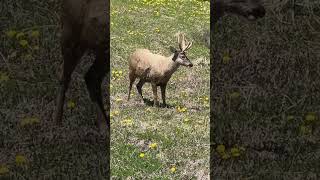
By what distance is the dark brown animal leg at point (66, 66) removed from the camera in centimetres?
502

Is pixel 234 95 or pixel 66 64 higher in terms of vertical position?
pixel 66 64

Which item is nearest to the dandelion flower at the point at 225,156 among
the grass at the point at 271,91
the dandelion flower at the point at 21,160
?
the grass at the point at 271,91

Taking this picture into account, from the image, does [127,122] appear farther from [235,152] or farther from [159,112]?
[235,152]

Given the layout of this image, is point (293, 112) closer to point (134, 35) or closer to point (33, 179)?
point (33, 179)

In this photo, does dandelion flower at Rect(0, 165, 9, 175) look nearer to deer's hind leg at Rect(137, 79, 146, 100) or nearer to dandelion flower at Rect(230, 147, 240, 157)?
dandelion flower at Rect(230, 147, 240, 157)

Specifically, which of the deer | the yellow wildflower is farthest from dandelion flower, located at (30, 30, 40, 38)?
the deer

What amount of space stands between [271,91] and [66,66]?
6.55ft

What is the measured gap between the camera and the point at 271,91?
525cm

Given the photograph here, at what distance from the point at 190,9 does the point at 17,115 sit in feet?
35.1

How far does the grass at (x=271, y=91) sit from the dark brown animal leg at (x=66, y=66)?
1371 millimetres

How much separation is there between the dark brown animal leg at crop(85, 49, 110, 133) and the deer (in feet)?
11.0

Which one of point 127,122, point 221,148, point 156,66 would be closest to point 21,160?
point 221,148

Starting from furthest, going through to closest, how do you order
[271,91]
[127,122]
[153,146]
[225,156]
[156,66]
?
1. [156,66]
2. [127,122]
3. [153,146]
4. [225,156]
5. [271,91]

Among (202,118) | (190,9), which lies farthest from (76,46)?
(190,9)
